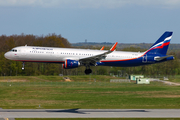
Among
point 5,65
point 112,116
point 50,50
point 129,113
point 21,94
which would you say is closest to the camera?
point 112,116

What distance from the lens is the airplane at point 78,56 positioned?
5100 cm

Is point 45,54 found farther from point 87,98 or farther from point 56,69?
point 56,69

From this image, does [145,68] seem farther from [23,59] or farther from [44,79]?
[23,59]

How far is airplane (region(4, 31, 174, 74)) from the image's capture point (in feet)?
167

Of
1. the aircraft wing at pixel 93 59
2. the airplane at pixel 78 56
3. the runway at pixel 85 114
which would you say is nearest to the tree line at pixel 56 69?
the airplane at pixel 78 56

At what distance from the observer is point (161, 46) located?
198 feet

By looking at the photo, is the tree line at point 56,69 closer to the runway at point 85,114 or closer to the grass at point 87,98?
the grass at point 87,98

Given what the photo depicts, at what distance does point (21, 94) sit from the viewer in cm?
5481

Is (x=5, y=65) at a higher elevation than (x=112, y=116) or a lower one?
higher

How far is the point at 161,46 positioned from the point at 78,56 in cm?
1785

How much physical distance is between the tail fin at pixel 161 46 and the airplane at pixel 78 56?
66 cm

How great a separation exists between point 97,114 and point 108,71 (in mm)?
93607

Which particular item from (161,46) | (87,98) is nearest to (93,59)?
(87,98)

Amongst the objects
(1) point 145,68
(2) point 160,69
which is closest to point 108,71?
(1) point 145,68
